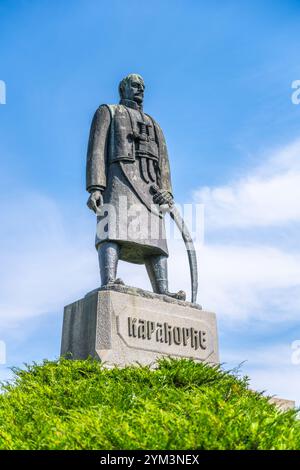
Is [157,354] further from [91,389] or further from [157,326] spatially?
[91,389]

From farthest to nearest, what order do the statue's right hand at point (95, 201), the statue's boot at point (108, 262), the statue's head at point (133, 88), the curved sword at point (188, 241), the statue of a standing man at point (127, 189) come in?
1. the statue's head at point (133, 88)
2. the curved sword at point (188, 241)
3. the statue's right hand at point (95, 201)
4. the statue of a standing man at point (127, 189)
5. the statue's boot at point (108, 262)

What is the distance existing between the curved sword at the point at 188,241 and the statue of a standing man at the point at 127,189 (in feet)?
0.47

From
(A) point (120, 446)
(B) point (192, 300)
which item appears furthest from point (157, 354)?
(A) point (120, 446)

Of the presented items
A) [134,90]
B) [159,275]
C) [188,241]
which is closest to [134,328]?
[159,275]

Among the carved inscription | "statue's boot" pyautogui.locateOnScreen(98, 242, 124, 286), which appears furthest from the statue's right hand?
the carved inscription

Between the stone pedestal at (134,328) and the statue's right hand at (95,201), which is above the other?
the statue's right hand at (95,201)

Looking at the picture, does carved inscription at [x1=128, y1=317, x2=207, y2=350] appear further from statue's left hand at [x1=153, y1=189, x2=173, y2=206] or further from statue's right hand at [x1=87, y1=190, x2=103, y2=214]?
statue's left hand at [x1=153, y1=189, x2=173, y2=206]

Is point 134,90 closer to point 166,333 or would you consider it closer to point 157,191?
point 157,191

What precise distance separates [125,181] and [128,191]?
146 millimetres

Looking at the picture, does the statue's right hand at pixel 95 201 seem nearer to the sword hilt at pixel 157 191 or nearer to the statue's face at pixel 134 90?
the sword hilt at pixel 157 191

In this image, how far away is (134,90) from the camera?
9258 millimetres

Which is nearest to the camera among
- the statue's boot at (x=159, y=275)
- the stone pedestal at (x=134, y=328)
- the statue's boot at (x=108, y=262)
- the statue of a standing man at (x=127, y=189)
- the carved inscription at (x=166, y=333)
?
the stone pedestal at (x=134, y=328)

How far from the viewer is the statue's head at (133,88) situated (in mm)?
9209

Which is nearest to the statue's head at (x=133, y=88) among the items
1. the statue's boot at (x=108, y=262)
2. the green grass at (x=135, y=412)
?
the statue's boot at (x=108, y=262)
